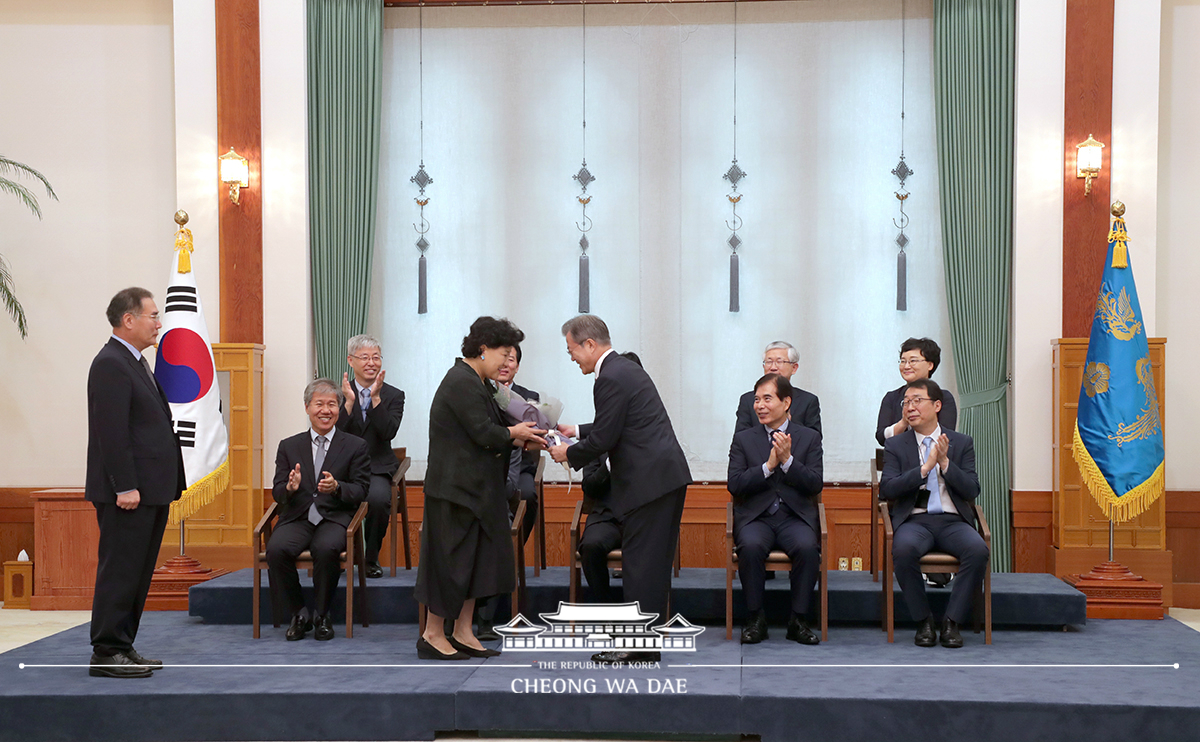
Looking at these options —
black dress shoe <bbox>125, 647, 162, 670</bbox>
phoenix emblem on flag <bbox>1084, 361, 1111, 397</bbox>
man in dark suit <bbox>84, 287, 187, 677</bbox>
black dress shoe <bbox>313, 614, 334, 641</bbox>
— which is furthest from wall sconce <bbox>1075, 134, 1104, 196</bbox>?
black dress shoe <bbox>125, 647, 162, 670</bbox>

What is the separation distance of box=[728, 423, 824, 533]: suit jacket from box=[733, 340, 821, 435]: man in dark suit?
375 mm

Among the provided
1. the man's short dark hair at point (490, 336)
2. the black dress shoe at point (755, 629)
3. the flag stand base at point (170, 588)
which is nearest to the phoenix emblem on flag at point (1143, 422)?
the black dress shoe at point (755, 629)

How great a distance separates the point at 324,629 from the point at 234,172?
3.22 meters

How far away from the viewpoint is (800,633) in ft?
15.7

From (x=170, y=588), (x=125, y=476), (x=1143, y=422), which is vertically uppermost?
(x=1143, y=422)

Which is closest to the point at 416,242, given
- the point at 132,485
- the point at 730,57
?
the point at 730,57

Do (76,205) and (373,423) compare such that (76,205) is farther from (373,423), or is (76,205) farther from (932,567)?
(932,567)

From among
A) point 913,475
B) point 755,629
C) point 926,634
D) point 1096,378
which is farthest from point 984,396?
point 755,629

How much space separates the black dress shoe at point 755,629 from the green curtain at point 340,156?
3435 mm

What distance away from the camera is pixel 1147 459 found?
5684 mm

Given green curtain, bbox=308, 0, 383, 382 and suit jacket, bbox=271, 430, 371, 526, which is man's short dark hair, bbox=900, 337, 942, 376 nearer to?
suit jacket, bbox=271, 430, 371, 526

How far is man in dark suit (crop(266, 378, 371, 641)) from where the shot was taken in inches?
194

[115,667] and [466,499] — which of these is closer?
[115,667]

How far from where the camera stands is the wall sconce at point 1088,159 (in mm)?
6246
